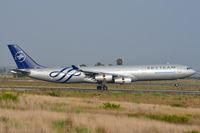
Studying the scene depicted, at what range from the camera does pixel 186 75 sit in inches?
2795

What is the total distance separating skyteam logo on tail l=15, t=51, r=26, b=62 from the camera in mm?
77875

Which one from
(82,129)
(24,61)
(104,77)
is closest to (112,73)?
(104,77)

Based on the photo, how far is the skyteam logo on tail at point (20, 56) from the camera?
7788 centimetres

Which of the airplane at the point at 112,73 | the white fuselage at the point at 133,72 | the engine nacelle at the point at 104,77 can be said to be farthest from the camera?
the white fuselage at the point at 133,72

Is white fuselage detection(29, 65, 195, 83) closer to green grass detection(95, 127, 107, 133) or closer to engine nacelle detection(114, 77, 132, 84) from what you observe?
engine nacelle detection(114, 77, 132, 84)

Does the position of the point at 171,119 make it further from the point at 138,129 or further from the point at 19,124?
the point at 19,124

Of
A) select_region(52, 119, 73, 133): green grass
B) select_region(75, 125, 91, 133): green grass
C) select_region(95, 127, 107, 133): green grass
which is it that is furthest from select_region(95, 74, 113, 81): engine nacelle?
select_region(75, 125, 91, 133): green grass

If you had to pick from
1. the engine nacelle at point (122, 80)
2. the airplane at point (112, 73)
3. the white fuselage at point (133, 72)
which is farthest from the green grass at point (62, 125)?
the white fuselage at point (133, 72)

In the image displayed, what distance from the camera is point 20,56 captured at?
78.3 meters

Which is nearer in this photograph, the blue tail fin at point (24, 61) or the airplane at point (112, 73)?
the airplane at point (112, 73)

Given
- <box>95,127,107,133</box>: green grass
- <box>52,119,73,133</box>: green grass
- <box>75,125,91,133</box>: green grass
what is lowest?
<box>95,127,107,133</box>: green grass

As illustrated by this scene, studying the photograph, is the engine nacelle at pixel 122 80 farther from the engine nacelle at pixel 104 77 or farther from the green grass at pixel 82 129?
the green grass at pixel 82 129

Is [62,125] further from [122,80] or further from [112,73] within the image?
[112,73]

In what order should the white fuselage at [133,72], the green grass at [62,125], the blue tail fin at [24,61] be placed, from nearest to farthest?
the green grass at [62,125] < the white fuselage at [133,72] < the blue tail fin at [24,61]
